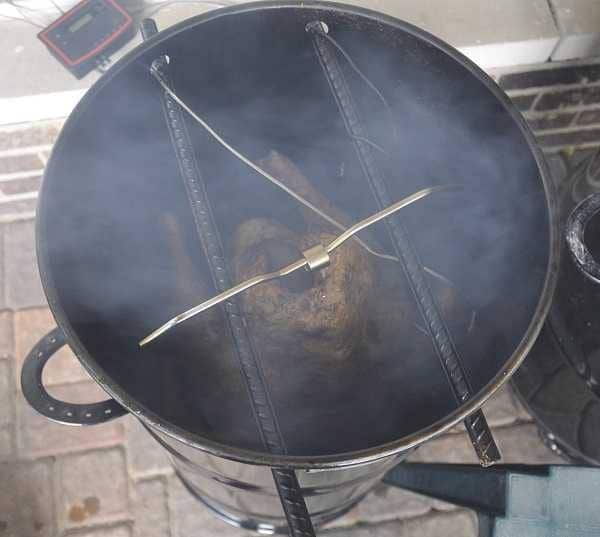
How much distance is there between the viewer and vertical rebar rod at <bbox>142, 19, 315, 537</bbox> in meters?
0.66

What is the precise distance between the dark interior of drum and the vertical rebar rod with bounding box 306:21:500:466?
44 mm

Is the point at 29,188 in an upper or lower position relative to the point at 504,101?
upper

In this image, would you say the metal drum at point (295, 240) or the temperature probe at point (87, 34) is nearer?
the metal drum at point (295, 240)

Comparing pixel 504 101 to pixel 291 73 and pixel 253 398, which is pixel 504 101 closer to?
pixel 291 73

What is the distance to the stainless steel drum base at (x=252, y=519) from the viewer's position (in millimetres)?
1238

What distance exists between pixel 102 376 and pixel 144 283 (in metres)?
0.25

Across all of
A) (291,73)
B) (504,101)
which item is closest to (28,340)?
(291,73)

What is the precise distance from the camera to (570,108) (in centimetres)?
138

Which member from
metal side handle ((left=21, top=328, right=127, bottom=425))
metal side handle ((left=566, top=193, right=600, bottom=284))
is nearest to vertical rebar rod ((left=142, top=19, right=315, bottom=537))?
metal side handle ((left=21, top=328, right=127, bottom=425))

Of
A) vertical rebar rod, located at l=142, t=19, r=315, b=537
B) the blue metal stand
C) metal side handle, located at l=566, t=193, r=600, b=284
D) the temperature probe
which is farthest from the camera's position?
the temperature probe

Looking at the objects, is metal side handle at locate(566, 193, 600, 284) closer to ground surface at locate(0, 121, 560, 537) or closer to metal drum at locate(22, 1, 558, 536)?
metal drum at locate(22, 1, 558, 536)

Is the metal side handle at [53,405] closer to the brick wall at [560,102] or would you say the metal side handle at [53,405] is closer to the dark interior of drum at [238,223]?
the dark interior of drum at [238,223]

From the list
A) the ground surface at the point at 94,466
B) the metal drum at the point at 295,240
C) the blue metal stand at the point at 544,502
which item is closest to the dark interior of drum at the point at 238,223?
the metal drum at the point at 295,240

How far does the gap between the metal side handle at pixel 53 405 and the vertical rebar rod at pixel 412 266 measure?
38 cm
